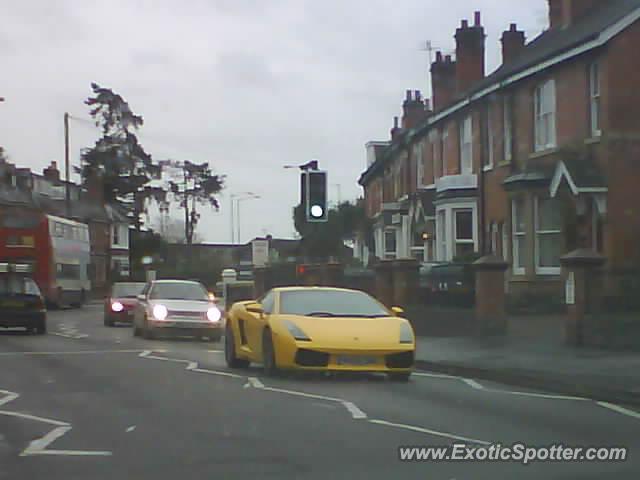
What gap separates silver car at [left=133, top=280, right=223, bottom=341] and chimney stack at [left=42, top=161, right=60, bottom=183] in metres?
60.5

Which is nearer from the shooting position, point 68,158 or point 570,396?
point 570,396

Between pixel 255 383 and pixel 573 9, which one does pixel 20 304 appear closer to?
pixel 255 383

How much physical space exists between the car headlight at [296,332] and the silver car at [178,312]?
34.1 ft

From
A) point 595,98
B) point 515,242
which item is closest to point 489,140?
point 515,242

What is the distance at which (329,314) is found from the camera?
1577cm

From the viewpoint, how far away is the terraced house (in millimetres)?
27375

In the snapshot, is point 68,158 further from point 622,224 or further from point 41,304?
point 622,224

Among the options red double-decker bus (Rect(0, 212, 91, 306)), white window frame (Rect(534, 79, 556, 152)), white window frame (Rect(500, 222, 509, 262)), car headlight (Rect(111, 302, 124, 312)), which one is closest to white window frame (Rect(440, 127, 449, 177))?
white window frame (Rect(500, 222, 509, 262))

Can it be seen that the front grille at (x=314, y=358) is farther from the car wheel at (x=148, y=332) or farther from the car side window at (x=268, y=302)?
the car wheel at (x=148, y=332)

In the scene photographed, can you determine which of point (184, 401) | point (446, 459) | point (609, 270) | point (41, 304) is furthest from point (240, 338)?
point (41, 304)

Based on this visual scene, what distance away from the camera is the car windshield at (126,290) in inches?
1371

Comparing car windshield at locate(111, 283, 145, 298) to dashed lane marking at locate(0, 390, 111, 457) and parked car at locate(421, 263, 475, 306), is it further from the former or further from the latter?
dashed lane marking at locate(0, 390, 111, 457)

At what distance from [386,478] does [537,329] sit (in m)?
15.9

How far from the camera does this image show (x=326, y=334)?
49.2ft
